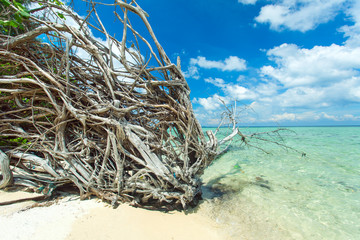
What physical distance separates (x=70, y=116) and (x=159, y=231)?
3317mm

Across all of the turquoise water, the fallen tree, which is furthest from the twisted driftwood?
the turquoise water

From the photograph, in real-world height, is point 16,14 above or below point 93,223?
above

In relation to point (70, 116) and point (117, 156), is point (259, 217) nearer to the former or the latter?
point (117, 156)

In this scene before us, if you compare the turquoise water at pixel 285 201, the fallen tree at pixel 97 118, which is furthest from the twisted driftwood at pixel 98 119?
the turquoise water at pixel 285 201

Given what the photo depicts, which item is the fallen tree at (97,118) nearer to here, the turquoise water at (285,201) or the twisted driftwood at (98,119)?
the twisted driftwood at (98,119)

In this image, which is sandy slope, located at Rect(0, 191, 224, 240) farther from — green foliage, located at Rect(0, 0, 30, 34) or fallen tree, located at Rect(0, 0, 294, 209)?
green foliage, located at Rect(0, 0, 30, 34)

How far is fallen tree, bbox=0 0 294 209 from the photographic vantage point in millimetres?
3564

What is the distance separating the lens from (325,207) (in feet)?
15.9

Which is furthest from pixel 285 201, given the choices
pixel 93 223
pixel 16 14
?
pixel 16 14

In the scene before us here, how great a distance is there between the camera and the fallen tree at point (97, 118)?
3.56 m

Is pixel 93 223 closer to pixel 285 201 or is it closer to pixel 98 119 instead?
pixel 98 119

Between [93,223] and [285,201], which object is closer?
[93,223]

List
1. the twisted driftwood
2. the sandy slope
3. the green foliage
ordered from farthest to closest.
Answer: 1. the twisted driftwood
2. the green foliage
3. the sandy slope

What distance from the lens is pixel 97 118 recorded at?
356 cm
